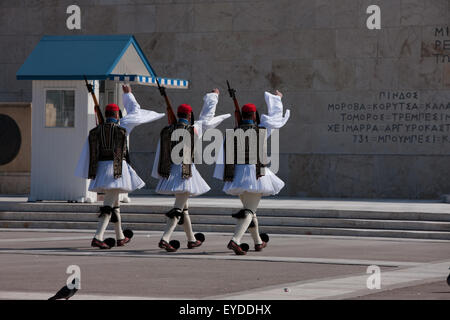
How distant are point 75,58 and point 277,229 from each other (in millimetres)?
5656

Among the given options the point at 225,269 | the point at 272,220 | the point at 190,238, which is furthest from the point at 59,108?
the point at 225,269

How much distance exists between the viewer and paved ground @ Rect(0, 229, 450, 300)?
10891 mm

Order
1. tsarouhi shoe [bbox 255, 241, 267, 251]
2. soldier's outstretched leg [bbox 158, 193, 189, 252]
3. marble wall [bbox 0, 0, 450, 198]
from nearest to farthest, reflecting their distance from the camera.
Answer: soldier's outstretched leg [bbox 158, 193, 189, 252]
tsarouhi shoe [bbox 255, 241, 267, 251]
marble wall [bbox 0, 0, 450, 198]

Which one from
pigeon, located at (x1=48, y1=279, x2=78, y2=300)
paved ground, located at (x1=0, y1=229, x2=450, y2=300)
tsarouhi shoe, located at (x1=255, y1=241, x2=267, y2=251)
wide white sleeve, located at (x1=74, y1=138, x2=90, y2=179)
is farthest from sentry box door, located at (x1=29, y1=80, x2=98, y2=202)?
pigeon, located at (x1=48, y1=279, x2=78, y2=300)

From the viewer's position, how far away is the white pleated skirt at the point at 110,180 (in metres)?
16.1

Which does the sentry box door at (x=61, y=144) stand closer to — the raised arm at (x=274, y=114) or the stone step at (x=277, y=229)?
the stone step at (x=277, y=229)

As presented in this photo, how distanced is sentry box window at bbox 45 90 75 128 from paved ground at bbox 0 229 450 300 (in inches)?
146

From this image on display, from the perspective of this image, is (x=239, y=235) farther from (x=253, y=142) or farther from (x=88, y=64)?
(x=88, y=64)

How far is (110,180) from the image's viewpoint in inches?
634

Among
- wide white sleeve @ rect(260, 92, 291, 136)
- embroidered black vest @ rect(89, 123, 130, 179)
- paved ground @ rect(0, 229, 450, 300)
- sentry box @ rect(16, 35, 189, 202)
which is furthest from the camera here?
sentry box @ rect(16, 35, 189, 202)

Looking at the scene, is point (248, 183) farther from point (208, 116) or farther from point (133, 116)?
point (133, 116)

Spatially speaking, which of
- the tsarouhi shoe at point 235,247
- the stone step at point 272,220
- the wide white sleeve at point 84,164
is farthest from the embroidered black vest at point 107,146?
the stone step at point 272,220

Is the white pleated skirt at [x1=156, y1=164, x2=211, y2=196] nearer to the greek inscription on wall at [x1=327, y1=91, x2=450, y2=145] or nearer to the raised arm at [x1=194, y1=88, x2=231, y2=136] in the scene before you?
the raised arm at [x1=194, y1=88, x2=231, y2=136]

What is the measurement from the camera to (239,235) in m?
15.4
